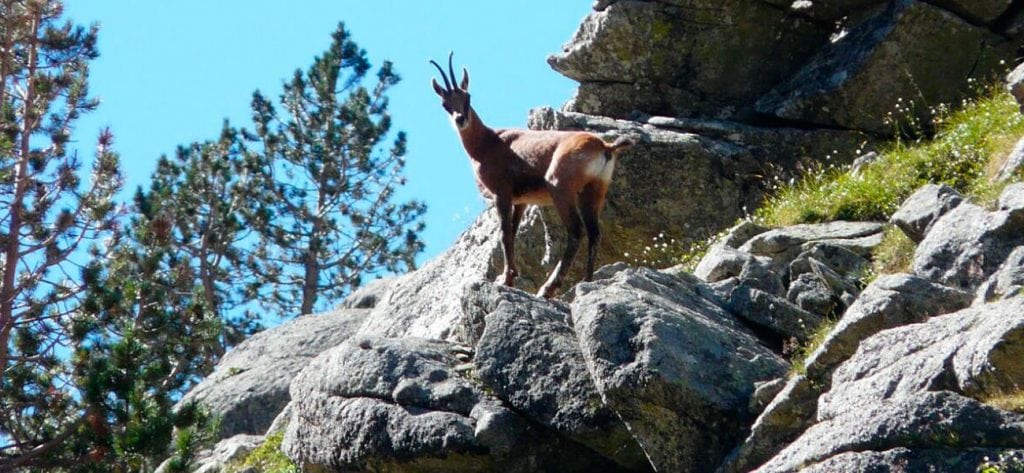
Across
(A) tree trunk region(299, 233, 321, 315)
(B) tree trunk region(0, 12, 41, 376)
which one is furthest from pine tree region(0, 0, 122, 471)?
(A) tree trunk region(299, 233, 321, 315)

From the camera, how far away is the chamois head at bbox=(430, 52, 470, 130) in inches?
588

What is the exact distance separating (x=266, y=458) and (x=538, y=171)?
3.50 meters

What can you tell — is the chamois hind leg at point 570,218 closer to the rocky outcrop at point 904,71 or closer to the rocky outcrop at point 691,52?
the rocky outcrop at point 904,71

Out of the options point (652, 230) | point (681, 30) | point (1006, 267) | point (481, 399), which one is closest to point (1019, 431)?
point (1006, 267)

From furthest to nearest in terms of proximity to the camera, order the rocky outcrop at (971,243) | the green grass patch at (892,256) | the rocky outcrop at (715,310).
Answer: the green grass patch at (892,256)
the rocky outcrop at (971,243)
the rocky outcrop at (715,310)

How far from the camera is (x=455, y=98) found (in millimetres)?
15203

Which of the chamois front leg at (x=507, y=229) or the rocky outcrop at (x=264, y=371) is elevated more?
the rocky outcrop at (x=264, y=371)

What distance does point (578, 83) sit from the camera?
17547mm

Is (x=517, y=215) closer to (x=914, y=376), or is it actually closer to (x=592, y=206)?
(x=592, y=206)

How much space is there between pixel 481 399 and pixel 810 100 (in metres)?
6.70

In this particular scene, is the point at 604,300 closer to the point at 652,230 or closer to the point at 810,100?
the point at 652,230

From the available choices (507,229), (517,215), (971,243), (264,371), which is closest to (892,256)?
(971,243)

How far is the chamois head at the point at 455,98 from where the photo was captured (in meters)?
14.9

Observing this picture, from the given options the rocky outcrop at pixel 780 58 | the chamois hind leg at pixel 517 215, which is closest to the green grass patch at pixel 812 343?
the chamois hind leg at pixel 517 215
